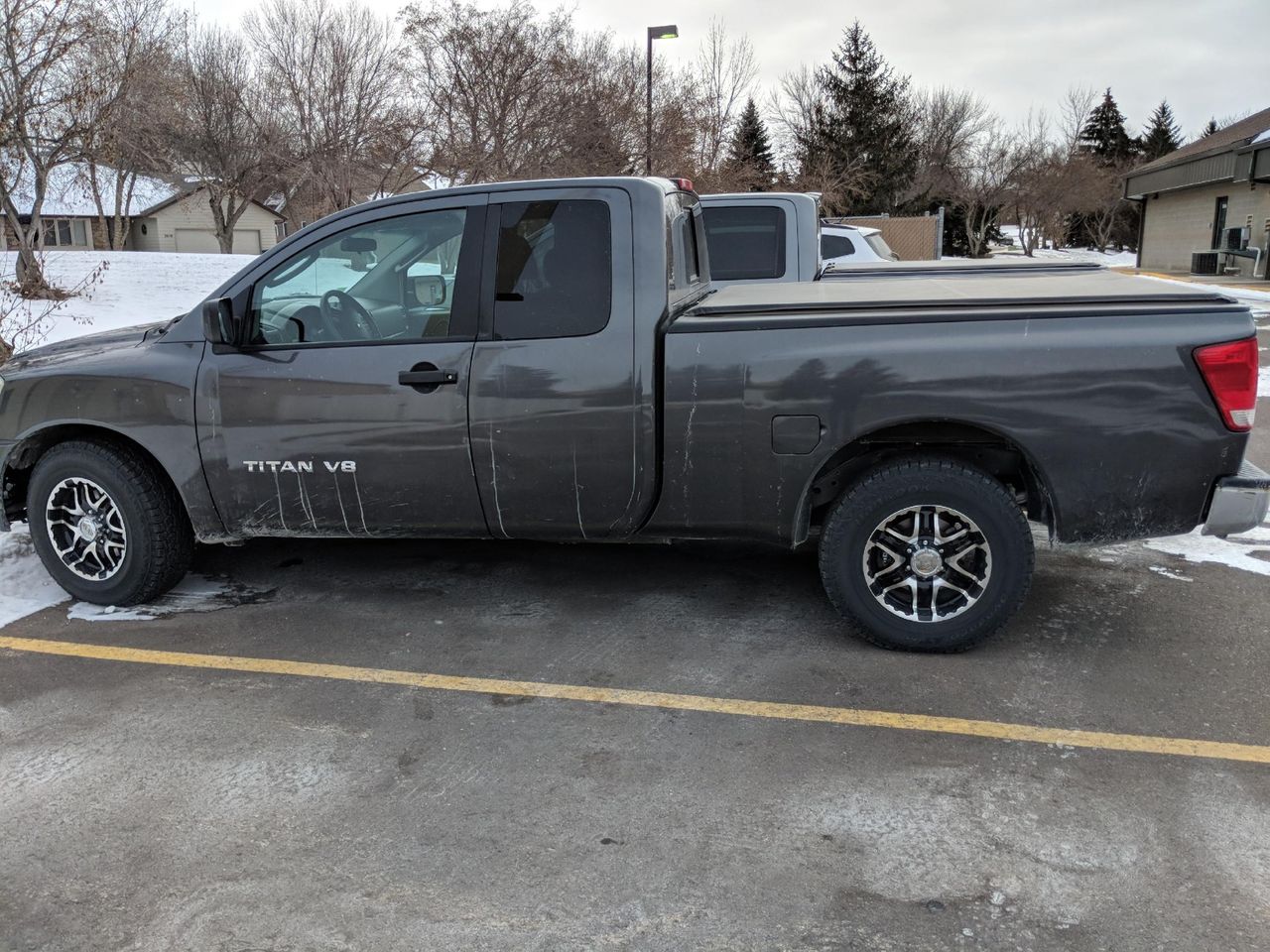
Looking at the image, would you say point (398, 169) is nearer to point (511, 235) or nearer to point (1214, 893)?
point (511, 235)

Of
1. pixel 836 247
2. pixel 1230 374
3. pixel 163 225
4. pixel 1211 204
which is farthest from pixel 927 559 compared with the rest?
pixel 163 225

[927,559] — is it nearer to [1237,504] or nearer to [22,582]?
[1237,504]

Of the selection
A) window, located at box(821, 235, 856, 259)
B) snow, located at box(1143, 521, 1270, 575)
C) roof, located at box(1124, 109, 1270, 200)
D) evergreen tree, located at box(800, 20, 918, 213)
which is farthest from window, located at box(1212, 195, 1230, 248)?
snow, located at box(1143, 521, 1270, 575)

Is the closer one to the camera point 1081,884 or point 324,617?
point 1081,884

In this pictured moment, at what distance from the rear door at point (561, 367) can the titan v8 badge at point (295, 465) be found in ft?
1.97

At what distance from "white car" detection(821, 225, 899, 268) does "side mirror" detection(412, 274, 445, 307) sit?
686cm

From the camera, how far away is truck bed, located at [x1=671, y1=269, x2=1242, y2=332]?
4.02 m

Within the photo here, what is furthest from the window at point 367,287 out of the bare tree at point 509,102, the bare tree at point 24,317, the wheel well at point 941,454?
the bare tree at point 509,102

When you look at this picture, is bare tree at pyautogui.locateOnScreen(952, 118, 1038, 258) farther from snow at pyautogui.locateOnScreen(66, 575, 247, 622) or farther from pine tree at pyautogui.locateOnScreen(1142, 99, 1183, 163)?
snow at pyautogui.locateOnScreen(66, 575, 247, 622)

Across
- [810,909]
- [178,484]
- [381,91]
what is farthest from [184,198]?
[810,909]

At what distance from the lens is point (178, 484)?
4.77m

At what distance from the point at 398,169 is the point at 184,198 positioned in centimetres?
2790

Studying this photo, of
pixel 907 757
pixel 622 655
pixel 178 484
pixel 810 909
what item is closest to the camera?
pixel 810 909

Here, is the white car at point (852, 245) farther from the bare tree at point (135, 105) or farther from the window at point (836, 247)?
the bare tree at point (135, 105)
